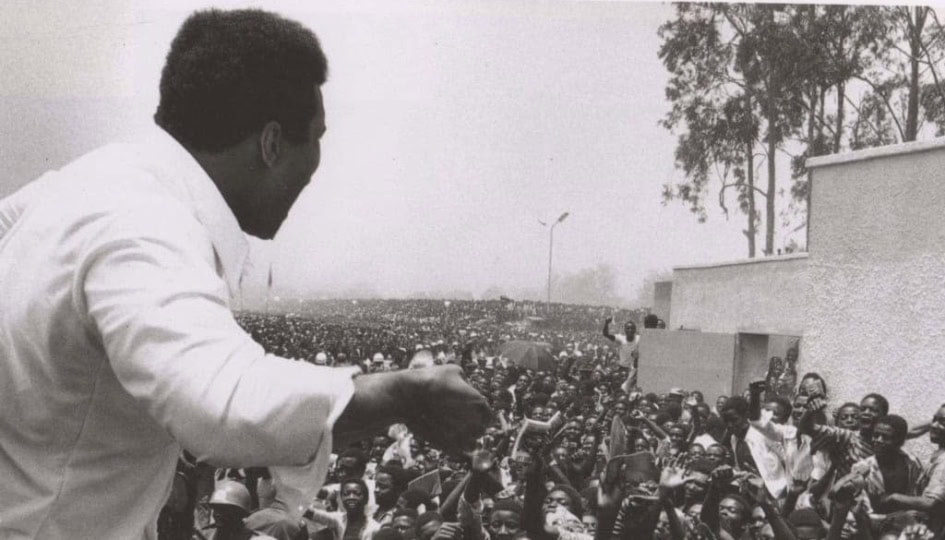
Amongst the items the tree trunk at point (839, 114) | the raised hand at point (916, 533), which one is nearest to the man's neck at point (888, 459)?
the raised hand at point (916, 533)

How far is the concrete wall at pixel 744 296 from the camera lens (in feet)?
22.1

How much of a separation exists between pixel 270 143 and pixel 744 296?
22.5 ft

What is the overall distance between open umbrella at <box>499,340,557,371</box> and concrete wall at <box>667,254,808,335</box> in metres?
1.02

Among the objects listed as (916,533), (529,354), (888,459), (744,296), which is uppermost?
(744,296)

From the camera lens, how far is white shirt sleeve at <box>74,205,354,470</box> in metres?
0.49

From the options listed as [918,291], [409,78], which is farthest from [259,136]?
[918,291]

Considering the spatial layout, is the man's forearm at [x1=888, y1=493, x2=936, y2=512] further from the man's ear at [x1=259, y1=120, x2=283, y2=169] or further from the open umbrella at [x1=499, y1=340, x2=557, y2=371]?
the open umbrella at [x1=499, y1=340, x2=557, y2=371]

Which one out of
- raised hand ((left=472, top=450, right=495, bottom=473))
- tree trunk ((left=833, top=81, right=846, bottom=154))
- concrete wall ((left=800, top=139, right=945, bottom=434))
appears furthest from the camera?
tree trunk ((left=833, top=81, right=846, bottom=154))

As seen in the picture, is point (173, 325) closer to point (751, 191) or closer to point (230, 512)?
point (230, 512)

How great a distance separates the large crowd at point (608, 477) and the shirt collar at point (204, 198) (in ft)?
4.47

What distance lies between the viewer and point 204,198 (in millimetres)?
629

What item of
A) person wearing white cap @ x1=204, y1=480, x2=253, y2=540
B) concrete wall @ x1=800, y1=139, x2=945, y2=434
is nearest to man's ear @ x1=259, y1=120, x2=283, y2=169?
person wearing white cap @ x1=204, y1=480, x2=253, y2=540

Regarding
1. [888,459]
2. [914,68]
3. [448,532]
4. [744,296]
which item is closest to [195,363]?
[448,532]

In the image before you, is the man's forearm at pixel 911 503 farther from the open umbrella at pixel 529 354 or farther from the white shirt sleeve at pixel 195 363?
the open umbrella at pixel 529 354
